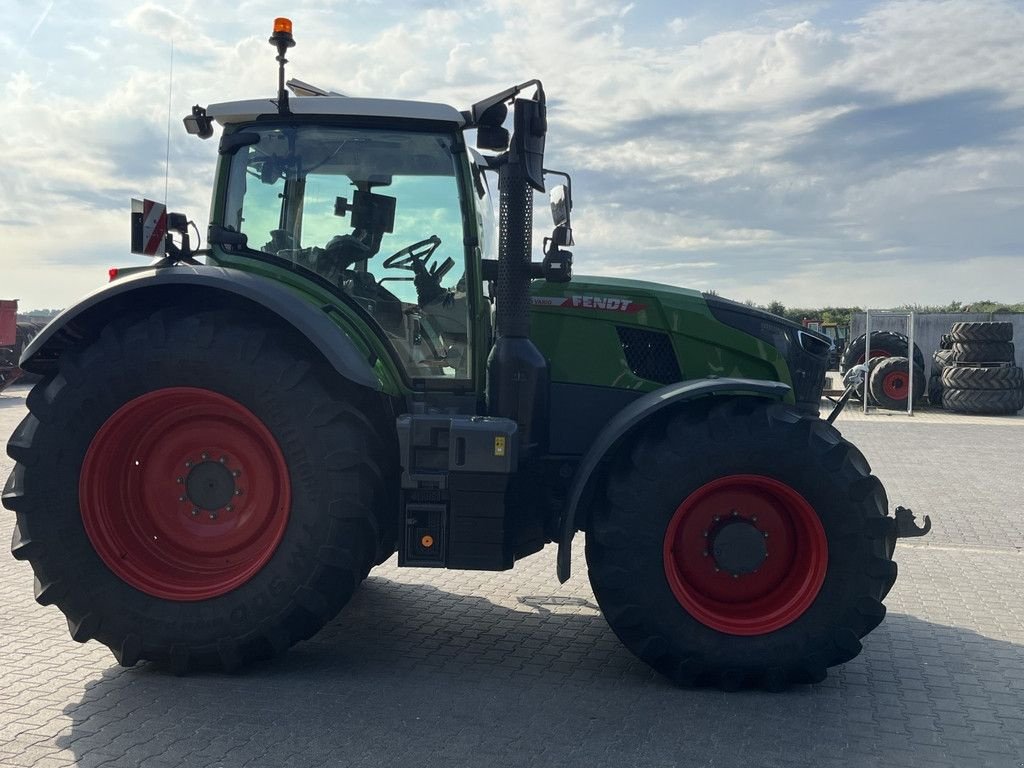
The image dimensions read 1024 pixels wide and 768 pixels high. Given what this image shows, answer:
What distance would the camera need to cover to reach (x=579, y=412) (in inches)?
197

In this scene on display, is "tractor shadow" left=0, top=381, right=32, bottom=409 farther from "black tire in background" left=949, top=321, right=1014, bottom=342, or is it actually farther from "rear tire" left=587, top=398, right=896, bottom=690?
"black tire in background" left=949, top=321, right=1014, bottom=342

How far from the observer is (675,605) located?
4.29m

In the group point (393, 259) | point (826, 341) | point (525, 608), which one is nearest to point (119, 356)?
point (393, 259)

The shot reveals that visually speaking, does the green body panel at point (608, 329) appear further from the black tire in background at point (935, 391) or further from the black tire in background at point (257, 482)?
the black tire in background at point (935, 391)

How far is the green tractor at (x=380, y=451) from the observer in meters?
4.29

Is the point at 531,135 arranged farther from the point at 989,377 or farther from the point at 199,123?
the point at 989,377

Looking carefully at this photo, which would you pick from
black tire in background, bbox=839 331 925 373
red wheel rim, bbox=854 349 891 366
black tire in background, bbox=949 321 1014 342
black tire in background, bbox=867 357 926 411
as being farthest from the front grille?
red wheel rim, bbox=854 349 891 366

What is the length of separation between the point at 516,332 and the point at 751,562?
4.98ft

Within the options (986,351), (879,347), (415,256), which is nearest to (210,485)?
(415,256)

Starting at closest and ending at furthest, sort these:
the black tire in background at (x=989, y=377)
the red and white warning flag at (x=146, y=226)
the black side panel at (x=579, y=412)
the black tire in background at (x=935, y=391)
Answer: the red and white warning flag at (x=146, y=226)
the black side panel at (x=579, y=412)
the black tire in background at (x=989, y=377)
the black tire in background at (x=935, y=391)

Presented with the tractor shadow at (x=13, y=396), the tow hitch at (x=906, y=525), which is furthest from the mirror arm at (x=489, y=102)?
the tractor shadow at (x=13, y=396)

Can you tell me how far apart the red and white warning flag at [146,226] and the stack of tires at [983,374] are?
17861 mm

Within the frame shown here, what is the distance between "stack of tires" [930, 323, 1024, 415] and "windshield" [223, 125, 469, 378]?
55.7ft

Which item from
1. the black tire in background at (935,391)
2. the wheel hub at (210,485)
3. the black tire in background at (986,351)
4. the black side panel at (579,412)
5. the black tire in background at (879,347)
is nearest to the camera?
the wheel hub at (210,485)
